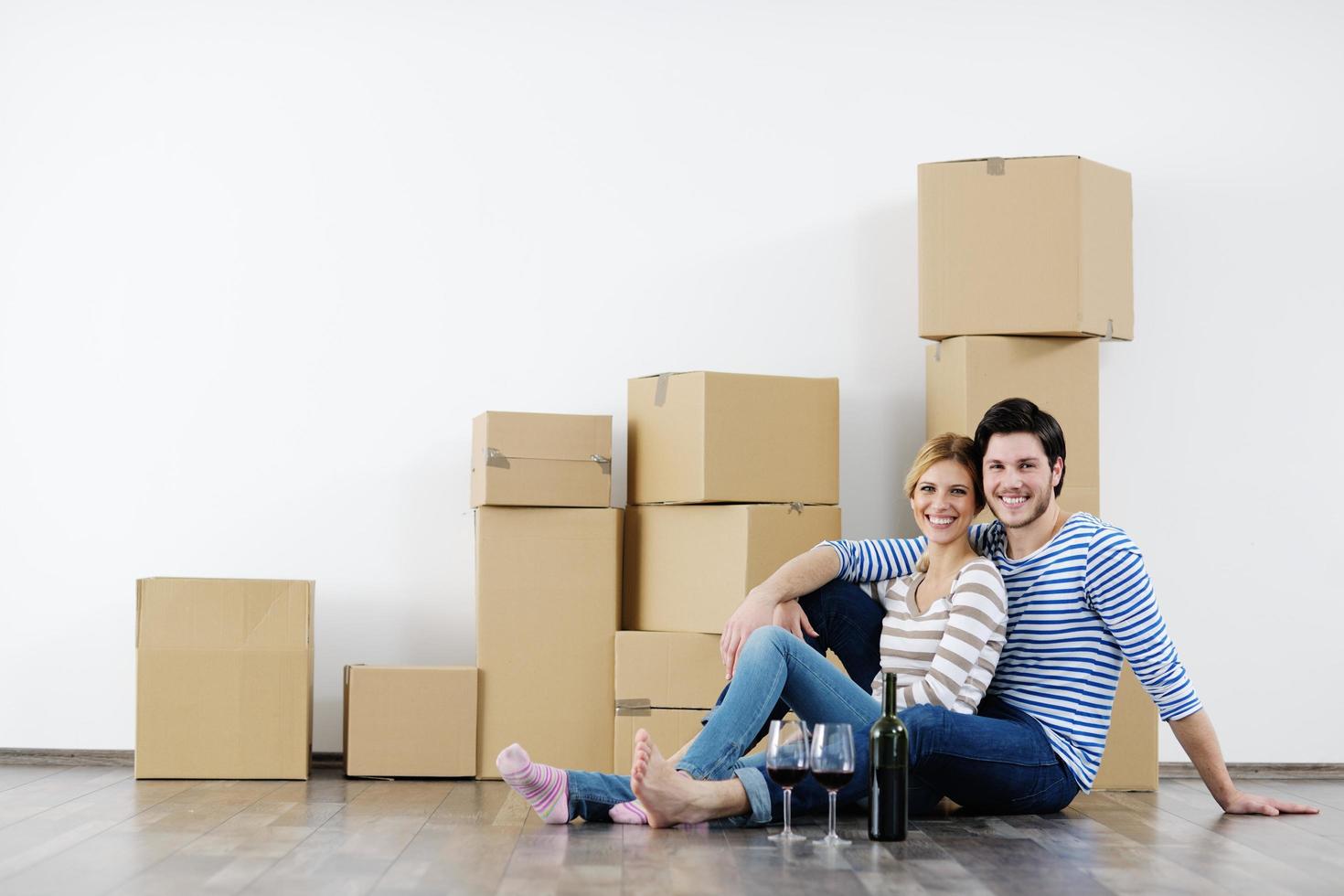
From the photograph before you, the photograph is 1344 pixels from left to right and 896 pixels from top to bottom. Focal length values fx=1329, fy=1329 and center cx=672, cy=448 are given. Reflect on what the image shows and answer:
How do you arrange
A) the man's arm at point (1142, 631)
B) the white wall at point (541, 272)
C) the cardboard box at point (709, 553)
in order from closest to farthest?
1. the man's arm at point (1142, 631)
2. the cardboard box at point (709, 553)
3. the white wall at point (541, 272)

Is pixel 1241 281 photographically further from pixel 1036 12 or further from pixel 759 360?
pixel 759 360

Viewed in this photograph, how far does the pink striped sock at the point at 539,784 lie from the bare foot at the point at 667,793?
15 centimetres

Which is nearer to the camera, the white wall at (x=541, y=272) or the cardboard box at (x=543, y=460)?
the cardboard box at (x=543, y=460)

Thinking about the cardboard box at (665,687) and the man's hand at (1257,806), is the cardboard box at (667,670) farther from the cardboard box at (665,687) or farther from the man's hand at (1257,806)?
the man's hand at (1257,806)

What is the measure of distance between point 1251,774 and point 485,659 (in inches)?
77.5

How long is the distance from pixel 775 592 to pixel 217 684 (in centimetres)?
141

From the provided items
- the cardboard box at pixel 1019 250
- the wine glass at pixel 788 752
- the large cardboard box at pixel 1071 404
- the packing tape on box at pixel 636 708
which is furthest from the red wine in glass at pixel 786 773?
the cardboard box at pixel 1019 250

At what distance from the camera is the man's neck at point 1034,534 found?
2498 mm

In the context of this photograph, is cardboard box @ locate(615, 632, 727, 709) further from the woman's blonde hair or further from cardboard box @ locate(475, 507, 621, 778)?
the woman's blonde hair

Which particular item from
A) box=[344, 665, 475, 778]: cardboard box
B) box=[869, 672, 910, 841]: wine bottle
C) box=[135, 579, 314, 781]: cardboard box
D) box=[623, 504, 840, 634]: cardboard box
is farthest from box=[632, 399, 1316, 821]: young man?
box=[135, 579, 314, 781]: cardboard box

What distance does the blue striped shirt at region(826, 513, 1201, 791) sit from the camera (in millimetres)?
2381

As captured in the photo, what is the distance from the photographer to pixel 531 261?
354 centimetres

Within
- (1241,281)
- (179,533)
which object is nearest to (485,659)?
(179,533)

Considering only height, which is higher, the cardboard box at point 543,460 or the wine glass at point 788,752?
the cardboard box at point 543,460
